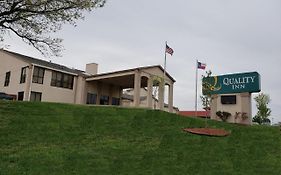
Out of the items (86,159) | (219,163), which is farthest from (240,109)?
(86,159)

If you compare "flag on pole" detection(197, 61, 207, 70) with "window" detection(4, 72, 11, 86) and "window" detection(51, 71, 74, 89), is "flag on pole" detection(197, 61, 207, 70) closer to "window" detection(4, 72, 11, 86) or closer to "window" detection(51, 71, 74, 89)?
"window" detection(51, 71, 74, 89)

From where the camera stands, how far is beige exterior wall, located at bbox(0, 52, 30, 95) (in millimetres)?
33781

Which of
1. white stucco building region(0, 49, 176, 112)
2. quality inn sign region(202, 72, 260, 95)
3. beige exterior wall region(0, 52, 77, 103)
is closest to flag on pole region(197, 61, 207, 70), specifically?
quality inn sign region(202, 72, 260, 95)

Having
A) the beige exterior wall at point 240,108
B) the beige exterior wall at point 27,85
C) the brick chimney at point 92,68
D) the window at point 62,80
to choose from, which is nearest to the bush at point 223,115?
the beige exterior wall at point 240,108

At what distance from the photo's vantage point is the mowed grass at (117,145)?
9711mm

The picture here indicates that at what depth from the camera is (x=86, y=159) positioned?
10.1 meters

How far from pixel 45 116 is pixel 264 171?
1048cm

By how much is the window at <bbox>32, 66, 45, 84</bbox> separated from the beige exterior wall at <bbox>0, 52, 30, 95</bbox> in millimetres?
1118

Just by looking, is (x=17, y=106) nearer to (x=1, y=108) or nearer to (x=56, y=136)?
(x=1, y=108)

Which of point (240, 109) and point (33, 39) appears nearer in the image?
point (33, 39)

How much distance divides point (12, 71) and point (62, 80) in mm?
5784

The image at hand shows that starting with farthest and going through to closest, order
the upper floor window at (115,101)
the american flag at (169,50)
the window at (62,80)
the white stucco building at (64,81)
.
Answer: the upper floor window at (115,101), the window at (62,80), the white stucco building at (64,81), the american flag at (169,50)

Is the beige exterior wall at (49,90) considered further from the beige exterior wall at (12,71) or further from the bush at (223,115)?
the bush at (223,115)

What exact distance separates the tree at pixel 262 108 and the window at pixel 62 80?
28.8 metres
